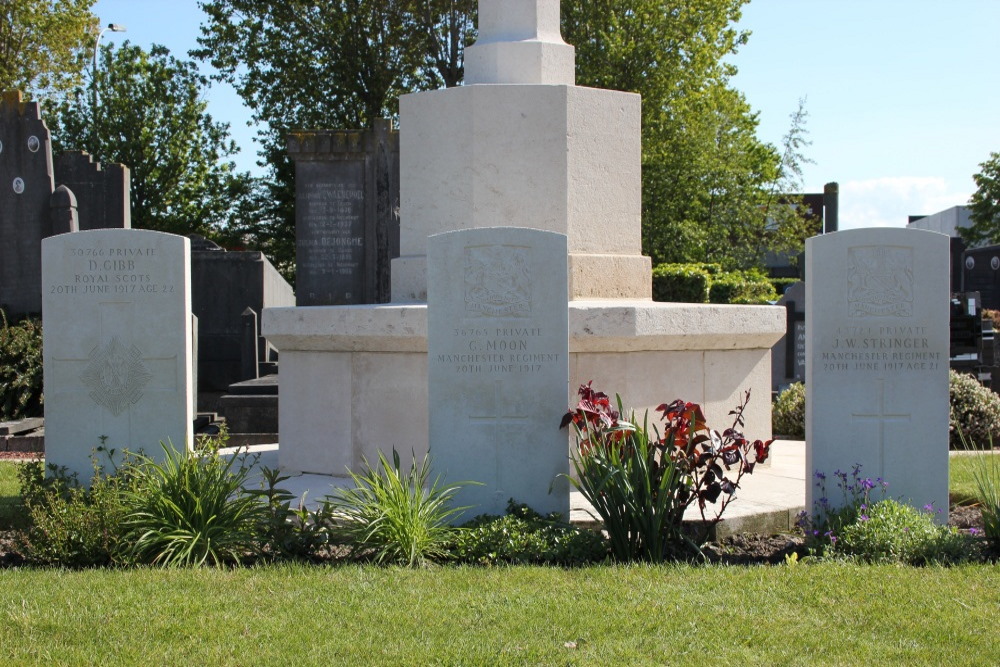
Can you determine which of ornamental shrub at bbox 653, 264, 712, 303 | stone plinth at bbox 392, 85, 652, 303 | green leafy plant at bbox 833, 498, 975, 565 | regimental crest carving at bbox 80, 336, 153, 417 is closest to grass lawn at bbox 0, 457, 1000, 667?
green leafy plant at bbox 833, 498, 975, 565

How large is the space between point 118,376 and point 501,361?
2480mm

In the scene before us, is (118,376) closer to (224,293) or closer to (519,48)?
(519,48)

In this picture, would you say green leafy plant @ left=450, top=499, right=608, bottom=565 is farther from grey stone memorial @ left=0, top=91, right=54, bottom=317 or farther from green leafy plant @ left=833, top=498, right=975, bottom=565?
grey stone memorial @ left=0, top=91, right=54, bottom=317

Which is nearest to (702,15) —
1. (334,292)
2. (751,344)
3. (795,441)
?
(334,292)

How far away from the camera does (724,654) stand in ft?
11.7

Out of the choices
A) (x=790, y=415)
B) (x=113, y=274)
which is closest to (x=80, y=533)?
(x=113, y=274)

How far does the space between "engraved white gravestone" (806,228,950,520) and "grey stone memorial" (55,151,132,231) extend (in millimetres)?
15664

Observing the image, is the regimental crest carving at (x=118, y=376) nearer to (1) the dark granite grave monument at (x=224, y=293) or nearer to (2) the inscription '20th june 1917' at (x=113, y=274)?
(2) the inscription '20th june 1917' at (x=113, y=274)

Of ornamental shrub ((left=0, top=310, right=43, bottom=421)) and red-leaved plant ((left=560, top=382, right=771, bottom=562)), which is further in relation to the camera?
ornamental shrub ((left=0, top=310, right=43, bottom=421))

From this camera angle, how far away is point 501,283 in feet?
18.3

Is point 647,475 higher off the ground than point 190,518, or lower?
higher

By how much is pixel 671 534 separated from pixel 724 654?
1.64 m

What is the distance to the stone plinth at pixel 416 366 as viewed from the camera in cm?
654

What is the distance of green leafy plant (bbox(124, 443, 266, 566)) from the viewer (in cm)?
484
